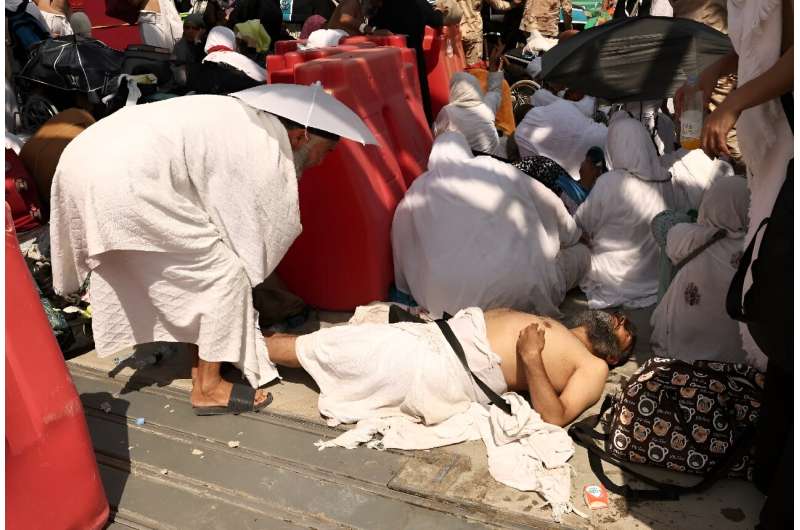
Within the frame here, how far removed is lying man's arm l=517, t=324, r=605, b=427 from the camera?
2908 mm

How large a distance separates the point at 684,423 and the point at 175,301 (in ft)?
6.48

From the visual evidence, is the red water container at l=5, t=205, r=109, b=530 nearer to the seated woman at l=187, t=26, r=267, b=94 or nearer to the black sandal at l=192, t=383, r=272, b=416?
the black sandal at l=192, t=383, r=272, b=416

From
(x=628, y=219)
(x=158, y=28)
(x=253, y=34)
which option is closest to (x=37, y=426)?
(x=628, y=219)

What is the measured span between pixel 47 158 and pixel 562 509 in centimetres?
322

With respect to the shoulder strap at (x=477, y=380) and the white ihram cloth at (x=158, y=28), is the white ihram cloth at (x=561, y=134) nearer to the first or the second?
the shoulder strap at (x=477, y=380)

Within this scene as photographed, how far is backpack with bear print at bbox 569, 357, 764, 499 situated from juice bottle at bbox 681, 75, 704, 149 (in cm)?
109

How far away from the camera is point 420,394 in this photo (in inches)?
117

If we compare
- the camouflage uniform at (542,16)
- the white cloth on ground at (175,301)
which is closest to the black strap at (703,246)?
the white cloth on ground at (175,301)

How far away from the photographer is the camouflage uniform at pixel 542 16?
1005cm

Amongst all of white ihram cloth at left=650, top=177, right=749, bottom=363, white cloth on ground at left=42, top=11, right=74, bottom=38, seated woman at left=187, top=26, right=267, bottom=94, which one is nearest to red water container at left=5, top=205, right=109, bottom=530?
white ihram cloth at left=650, top=177, right=749, bottom=363

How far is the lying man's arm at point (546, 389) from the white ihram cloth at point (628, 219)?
1.28 m

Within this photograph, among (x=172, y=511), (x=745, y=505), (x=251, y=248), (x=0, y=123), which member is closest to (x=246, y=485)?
(x=172, y=511)

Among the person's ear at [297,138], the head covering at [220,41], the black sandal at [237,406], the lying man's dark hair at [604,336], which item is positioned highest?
the person's ear at [297,138]

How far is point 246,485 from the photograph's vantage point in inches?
105
